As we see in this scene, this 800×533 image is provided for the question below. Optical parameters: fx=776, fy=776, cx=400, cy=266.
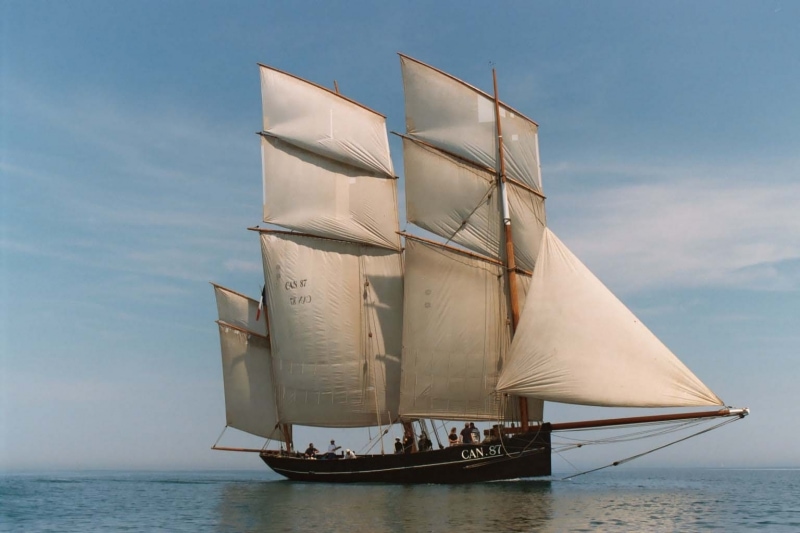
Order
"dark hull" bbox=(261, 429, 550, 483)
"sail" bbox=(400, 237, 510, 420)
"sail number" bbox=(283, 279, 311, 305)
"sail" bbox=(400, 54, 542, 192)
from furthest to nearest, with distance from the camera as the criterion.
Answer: "sail number" bbox=(283, 279, 311, 305) < "sail" bbox=(400, 54, 542, 192) < "sail" bbox=(400, 237, 510, 420) < "dark hull" bbox=(261, 429, 550, 483)

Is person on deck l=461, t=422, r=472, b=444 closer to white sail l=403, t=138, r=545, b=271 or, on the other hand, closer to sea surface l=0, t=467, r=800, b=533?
sea surface l=0, t=467, r=800, b=533

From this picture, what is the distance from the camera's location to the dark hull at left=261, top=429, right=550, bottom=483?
41.9 meters

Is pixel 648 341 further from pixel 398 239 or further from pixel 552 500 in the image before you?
pixel 398 239

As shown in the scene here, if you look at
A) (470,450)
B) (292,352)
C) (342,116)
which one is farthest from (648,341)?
(342,116)

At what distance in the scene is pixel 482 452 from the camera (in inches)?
1673

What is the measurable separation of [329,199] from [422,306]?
12762 millimetres

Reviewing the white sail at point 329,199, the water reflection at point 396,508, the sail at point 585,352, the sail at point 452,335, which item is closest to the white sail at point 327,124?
the white sail at point 329,199

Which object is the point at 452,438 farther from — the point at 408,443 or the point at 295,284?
the point at 295,284

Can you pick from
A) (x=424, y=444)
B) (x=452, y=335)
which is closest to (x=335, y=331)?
(x=452, y=335)

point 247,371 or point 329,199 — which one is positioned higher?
point 329,199

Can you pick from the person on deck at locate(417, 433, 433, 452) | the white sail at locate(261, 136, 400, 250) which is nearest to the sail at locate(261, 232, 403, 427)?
the white sail at locate(261, 136, 400, 250)

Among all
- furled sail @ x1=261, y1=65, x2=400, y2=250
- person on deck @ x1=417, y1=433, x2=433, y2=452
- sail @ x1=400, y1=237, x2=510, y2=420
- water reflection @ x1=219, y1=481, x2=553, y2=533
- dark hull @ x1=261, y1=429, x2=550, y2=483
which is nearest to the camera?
water reflection @ x1=219, y1=481, x2=553, y2=533

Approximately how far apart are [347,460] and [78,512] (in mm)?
16133

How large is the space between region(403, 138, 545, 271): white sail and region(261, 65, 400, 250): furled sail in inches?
223
